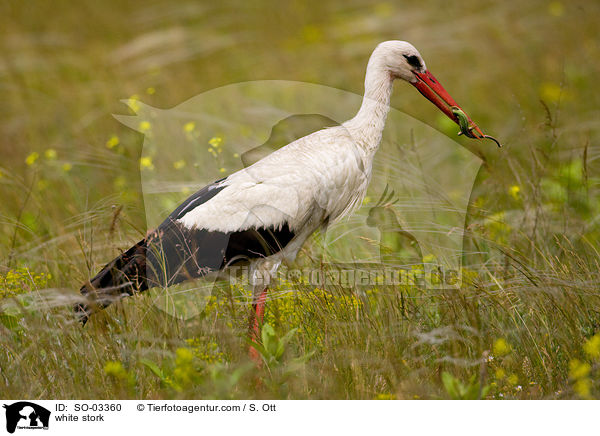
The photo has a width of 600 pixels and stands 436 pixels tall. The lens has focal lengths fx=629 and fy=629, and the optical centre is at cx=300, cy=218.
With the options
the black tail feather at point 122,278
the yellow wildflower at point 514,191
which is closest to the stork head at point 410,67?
the yellow wildflower at point 514,191

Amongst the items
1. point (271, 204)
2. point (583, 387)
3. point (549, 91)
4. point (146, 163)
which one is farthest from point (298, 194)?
point (549, 91)

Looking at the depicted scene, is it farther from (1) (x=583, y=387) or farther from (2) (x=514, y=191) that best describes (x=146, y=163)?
(2) (x=514, y=191)

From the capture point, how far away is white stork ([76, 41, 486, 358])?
12.4 feet

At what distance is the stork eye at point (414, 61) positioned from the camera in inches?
155

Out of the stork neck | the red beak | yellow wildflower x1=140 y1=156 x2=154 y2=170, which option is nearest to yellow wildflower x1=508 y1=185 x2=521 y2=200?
the red beak

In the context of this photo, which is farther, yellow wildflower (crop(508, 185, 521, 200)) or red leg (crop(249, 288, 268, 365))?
yellow wildflower (crop(508, 185, 521, 200))

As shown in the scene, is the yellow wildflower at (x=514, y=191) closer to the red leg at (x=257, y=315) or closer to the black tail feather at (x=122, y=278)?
the red leg at (x=257, y=315)

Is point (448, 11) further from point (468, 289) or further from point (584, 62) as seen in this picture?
point (468, 289)

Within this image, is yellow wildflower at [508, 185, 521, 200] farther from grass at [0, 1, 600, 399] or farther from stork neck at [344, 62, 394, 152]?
stork neck at [344, 62, 394, 152]

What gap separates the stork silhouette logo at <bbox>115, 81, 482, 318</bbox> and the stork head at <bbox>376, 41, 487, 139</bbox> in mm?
223

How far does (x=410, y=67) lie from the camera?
3.95 m
